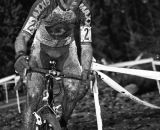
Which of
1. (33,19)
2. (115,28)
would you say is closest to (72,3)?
(33,19)

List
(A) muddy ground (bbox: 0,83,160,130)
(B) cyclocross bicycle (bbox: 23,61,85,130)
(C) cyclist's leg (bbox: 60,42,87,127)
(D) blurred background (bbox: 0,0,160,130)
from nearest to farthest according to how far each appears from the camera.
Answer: (B) cyclocross bicycle (bbox: 23,61,85,130) < (C) cyclist's leg (bbox: 60,42,87,127) < (A) muddy ground (bbox: 0,83,160,130) < (D) blurred background (bbox: 0,0,160,130)

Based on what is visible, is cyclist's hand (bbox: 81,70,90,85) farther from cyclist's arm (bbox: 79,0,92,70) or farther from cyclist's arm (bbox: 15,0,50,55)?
cyclist's arm (bbox: 15,0,50,55)

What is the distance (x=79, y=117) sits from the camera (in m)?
9.48

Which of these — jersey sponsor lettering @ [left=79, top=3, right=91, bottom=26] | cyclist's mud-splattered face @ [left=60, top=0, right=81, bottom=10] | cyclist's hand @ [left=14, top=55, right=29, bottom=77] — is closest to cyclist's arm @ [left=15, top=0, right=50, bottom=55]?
cyclist's mud-splattered face @ [left=60, top=0, right=81, bottom=10]

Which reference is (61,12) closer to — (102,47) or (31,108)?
(31,108)

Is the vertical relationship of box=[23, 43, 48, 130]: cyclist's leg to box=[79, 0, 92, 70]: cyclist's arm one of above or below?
below

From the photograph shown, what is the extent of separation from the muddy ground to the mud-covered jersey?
8.34ft

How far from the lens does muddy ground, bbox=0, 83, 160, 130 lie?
7.85 metres

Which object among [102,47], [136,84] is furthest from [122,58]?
[136,84]

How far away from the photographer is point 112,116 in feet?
30.2

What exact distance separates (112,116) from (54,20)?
4138 mm

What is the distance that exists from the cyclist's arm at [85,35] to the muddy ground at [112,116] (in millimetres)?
2217

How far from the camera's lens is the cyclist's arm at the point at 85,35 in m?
5.72

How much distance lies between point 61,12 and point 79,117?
14.4ft
